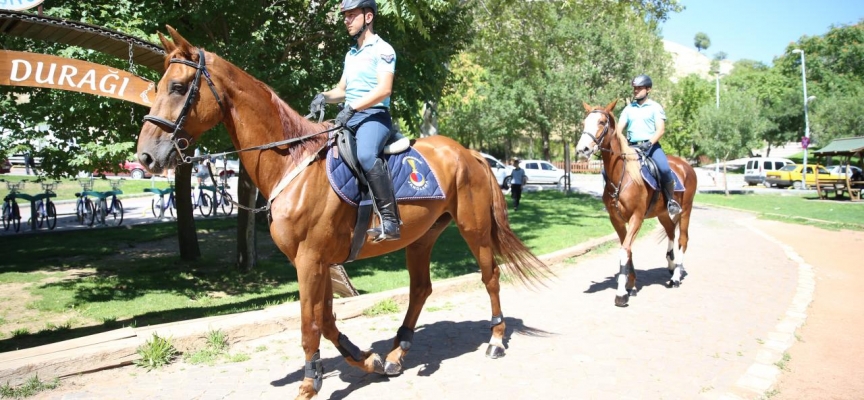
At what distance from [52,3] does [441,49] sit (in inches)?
239

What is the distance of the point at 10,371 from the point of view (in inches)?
170

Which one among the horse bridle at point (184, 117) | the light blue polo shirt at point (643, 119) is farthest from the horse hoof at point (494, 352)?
the light blue polo shirt at point (643, 119)

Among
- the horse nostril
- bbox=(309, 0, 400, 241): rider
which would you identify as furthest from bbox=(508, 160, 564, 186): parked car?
the horse nostril

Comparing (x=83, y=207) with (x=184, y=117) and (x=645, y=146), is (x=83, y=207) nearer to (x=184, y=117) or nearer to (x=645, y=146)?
(x=184, y=117)

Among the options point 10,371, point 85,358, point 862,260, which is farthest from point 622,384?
point 862,260

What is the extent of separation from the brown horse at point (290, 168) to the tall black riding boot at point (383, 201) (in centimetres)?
20

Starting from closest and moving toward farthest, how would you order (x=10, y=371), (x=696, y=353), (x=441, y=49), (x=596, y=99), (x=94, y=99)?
1. (x=10, y=371)
2. (x=696, y=353)
3. (x=94, y=99)
4. (x=441, y=49)
5. (x=596, y=99)

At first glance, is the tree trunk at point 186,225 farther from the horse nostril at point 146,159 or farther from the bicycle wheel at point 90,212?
the horse nostril at point 146,159

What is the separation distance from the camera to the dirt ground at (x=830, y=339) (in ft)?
15.6

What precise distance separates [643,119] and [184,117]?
720 cm

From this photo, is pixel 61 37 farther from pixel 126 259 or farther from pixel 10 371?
pixel 126 259

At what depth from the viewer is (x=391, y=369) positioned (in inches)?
196

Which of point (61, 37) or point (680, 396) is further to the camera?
point (61, 37)

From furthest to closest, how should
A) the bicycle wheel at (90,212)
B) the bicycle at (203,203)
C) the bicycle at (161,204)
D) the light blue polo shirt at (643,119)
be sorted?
the bicycle at (203,203) < the bicycle at (161,204) < the bicycle wheel at (90,212) < the light blue polo shirt at (643,119)
